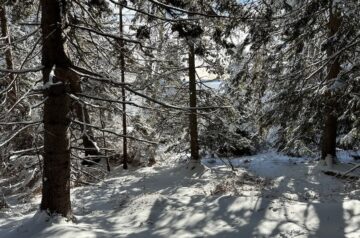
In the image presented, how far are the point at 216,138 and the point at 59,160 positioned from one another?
1042 cm

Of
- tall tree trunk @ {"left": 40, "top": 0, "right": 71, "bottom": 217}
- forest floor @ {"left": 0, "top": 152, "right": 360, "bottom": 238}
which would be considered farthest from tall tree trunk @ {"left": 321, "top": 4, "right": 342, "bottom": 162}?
tall tree trunk @ {"left": 40, "top": 0, "right": 71, "bottom": 217}

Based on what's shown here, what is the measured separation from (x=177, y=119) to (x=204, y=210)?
28.5 feet

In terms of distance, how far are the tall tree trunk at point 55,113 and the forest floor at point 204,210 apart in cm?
54

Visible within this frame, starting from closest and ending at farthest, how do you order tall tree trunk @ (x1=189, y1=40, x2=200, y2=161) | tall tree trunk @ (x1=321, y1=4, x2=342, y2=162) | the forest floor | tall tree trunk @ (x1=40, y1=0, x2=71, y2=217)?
tall tree trunk @ (x1=40, y1=0, x2=71, y2=217) < the forest floor < tall tree trunk @ (x1=321, y1=4, x2=342, y2=162) < tall tree trunk @ (x1=189, y1=40, x2=200, y2=161)

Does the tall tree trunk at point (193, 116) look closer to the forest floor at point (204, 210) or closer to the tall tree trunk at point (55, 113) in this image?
the forest floor at point (204, 210)

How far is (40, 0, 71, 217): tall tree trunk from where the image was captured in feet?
23.8

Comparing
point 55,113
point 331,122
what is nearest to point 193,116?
point 331,122

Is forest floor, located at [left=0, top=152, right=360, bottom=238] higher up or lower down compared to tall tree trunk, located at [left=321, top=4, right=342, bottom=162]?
lower down

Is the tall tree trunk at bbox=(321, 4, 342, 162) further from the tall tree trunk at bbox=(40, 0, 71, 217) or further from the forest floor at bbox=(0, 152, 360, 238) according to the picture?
the tall tree trunk at bbox=(40, 0, 71, 217)

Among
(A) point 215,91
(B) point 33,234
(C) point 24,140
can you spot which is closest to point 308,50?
(A) point 215,91

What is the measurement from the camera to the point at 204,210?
927 centimetres

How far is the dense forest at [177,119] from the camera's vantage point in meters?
7.35

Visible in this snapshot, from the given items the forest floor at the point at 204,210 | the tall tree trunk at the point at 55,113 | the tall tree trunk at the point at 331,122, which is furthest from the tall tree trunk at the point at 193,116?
the tall tree trunk at the point at 55,113

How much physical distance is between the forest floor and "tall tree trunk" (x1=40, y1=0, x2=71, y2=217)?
54 centimetres
